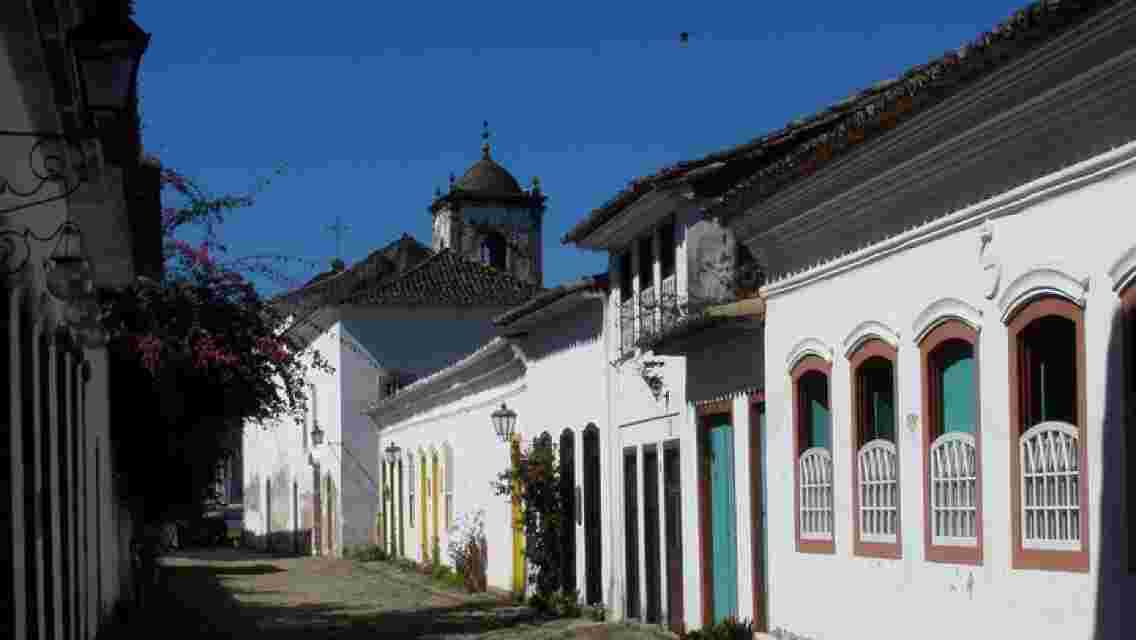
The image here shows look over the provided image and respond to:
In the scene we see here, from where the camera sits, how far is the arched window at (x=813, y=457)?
45.8 feet

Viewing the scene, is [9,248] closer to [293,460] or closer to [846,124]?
[846,124]

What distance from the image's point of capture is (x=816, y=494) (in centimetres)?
1421

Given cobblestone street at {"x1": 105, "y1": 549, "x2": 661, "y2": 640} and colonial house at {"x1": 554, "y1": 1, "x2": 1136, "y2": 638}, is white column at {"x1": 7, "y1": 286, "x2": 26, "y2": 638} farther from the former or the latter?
cobblestone street at {"x1": 105, "y1": 549, "x2": 661, "y2": 640}

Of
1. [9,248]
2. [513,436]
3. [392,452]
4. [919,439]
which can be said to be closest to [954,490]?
[919,439]

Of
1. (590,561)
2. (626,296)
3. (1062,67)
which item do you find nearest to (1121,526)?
(1062,67)

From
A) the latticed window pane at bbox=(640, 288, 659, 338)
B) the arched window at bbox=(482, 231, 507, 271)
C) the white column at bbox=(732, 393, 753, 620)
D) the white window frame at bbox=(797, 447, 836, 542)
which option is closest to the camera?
the white window frame at bbox=(797, 447, 836, 542)

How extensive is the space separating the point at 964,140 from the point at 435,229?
177 feet

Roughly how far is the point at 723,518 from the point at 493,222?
4436 centimetres

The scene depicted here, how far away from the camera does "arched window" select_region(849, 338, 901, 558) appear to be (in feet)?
→ 41.4

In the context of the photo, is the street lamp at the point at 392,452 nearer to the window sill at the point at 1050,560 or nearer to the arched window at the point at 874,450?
the arched window at the point at 874,450

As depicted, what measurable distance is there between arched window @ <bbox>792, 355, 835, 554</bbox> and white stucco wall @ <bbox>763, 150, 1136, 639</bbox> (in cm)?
15

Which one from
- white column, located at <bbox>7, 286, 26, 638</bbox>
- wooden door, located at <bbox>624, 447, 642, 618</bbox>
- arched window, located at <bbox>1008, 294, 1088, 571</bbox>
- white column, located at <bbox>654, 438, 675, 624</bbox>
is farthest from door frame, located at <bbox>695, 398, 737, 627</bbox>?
white column, located at <bbox>7, 286, 26, 638</bbox>

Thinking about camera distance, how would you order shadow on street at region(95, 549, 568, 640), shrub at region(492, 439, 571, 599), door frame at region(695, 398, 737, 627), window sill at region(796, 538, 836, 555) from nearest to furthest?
window sill at region(796, 538, 836, 555) < door frame at region(695, 398, 737, 627) < shadow on street at region(95, 549, 568, 640) < shrub at region(492, 439, 571, 599)

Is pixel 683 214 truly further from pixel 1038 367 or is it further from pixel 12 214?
pixel 12 214
